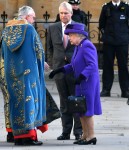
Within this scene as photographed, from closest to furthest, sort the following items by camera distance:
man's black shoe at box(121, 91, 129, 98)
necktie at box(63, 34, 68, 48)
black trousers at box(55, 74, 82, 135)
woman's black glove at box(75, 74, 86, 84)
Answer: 1. woman's black glove at box(75, 74, 86, 84)
2. black trousers at box(55, 74, 82, 135)
3. necktie at box(63, 34, 68, 48)
4. man's black shoe at box(121, 91, 129, 98)

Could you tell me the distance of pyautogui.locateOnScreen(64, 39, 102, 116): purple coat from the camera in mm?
12156

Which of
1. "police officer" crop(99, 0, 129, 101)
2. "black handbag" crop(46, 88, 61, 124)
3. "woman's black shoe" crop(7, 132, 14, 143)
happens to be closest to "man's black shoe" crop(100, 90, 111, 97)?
"police officer" crop(99, 0, 129, 101)

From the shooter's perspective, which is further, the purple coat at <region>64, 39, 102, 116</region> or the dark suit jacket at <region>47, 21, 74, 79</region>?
the dark suit jacket at <region>47, 21, 74, 79</region>

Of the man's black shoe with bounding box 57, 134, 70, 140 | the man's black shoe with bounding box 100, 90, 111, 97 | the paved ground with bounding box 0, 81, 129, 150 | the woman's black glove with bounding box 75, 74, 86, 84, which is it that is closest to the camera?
the woman's black glove with bounding box 75, 74, 86, 84

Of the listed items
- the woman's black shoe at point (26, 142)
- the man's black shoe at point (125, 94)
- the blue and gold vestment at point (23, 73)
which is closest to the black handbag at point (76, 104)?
the blue and gold vestment at point (23, 73)

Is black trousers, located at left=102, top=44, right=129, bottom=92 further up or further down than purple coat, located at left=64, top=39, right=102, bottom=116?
further down

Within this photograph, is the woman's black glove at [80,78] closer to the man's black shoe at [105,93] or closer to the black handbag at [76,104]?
the black handbag at [76,104]

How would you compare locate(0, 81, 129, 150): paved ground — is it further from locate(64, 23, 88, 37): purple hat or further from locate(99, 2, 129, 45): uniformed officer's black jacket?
locate(64, 23, 88, 37): purple hat

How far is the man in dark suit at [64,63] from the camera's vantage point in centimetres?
1297

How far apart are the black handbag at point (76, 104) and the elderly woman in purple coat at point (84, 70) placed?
0.24ft

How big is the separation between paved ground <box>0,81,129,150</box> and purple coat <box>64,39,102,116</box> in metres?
0.49

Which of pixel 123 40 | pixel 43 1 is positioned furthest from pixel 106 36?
pixel 43 1

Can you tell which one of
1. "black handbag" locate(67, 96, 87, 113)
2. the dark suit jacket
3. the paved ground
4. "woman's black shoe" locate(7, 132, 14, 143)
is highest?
the dark suit jacket

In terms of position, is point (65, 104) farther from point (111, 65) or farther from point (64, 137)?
point (111, 65)
